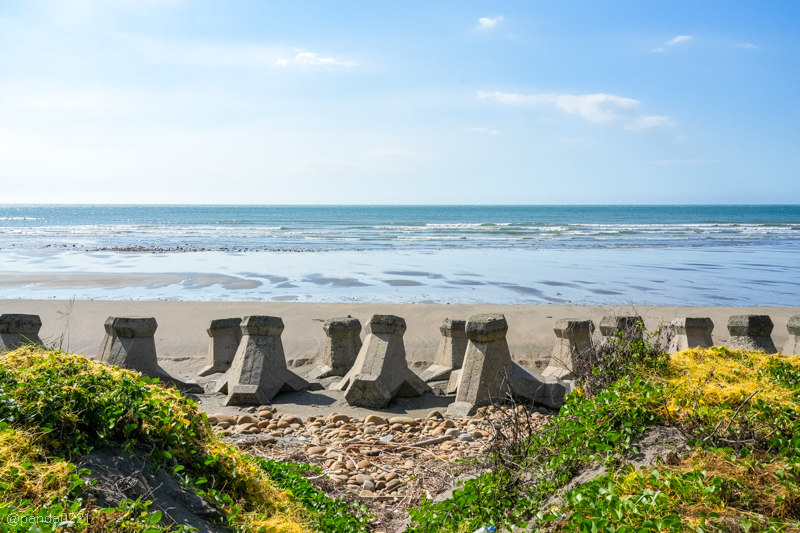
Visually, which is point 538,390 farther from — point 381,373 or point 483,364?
point 381,373

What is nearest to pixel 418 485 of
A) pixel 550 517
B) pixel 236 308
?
pixel 550 517

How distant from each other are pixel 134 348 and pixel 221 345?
4.55 ft

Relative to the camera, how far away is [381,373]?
24.6 ft

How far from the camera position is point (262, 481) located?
157 inches

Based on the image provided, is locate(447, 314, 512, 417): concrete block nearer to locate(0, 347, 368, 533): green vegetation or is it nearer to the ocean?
locate(0, 347, 368, 533): green vegetation

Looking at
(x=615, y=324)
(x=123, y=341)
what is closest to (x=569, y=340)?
(x=615, y=324)

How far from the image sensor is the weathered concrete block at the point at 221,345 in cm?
886

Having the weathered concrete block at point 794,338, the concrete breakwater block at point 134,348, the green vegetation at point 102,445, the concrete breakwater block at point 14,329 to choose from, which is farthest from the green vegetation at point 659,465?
the concrete breakwater block at point 14,329

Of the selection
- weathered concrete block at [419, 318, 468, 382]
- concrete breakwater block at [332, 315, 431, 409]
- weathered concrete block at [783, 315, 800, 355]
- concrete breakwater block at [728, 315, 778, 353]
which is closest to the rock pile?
concrete breakwater block at [332, 315, 431, 409]

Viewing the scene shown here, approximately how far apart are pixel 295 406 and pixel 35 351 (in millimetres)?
3724

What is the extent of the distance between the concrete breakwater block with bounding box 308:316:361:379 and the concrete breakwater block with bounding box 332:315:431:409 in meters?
0.62

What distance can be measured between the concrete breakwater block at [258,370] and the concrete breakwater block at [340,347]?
0.70m

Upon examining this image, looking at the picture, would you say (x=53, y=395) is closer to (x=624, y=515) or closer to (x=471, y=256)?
(x=624, y=515)

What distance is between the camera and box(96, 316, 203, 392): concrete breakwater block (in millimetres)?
7730
